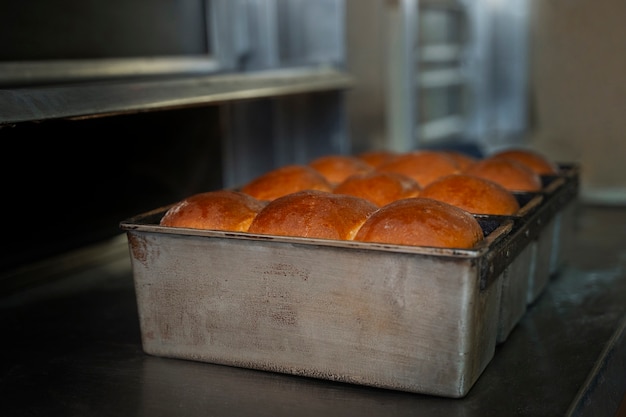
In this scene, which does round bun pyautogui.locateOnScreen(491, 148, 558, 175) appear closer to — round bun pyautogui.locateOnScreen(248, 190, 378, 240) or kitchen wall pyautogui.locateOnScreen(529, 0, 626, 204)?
round bun pyautogui.locateOnScreen(248, 190, 378, 240)

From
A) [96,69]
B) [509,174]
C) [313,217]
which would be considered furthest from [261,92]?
[313,217]

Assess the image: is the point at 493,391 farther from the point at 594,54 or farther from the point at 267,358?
the point at 594,54

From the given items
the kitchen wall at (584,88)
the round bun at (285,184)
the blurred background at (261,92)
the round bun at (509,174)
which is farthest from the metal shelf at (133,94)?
the kitchen wall at (584,88)

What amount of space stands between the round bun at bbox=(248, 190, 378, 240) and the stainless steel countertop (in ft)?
0.97

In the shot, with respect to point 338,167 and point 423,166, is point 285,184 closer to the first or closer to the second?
point 338,167

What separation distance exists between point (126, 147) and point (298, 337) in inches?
50.2

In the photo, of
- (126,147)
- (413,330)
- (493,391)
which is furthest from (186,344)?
(126,147)

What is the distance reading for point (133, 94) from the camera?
1.75 meters

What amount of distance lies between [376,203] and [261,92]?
75 cm

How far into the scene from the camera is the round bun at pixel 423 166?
1946mm

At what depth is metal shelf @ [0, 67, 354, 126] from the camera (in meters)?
1.44

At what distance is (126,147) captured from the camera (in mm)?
2328

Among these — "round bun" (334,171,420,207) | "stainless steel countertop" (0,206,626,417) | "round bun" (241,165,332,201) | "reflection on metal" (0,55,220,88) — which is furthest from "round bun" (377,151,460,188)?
"reflection on metal" (0,55,220,88)

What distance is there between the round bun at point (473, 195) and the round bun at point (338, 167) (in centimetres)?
40
